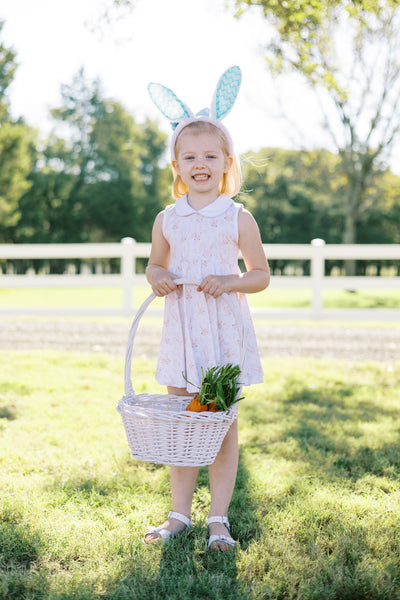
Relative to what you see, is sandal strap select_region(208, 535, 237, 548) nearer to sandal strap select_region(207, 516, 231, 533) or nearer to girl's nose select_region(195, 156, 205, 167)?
sandal strap select_region(207, 516, 231, 533)

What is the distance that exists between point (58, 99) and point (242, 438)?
41.5 m

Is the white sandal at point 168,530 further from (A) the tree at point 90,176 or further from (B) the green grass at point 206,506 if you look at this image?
(A) the tree at point 90,176

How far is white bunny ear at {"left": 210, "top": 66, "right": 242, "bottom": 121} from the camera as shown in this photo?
8.82 feet

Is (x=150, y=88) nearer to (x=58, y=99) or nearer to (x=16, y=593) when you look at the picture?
(x=16, y=593)

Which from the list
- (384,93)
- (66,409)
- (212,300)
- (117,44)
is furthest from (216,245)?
(384,93)

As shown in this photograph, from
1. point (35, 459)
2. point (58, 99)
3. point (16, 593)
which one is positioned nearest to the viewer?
point (16, 593)

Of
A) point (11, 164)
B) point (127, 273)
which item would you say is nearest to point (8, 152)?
point (11, 164)

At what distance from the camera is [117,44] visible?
6012 millimetres

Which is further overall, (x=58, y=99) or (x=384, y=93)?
(x=58, y=99)

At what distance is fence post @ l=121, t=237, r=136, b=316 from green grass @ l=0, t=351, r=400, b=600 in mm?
4888

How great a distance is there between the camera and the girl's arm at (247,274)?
7.91 ft

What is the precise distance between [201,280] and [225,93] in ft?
2.86

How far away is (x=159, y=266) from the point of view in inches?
109

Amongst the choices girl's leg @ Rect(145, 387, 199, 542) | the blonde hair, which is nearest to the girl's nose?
the blonde hair
